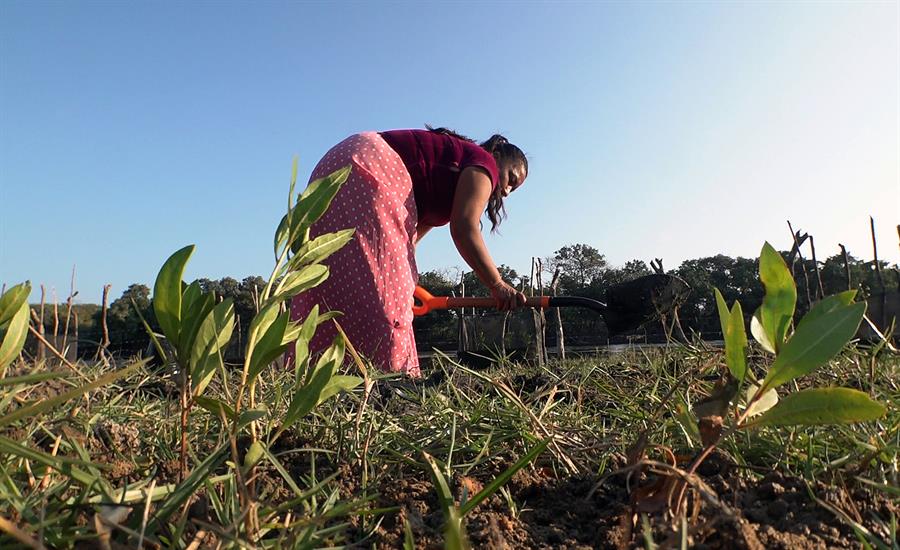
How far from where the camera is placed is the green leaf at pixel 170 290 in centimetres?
59

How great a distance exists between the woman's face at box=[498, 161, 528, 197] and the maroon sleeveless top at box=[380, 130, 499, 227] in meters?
0.51

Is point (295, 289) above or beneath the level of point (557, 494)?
above

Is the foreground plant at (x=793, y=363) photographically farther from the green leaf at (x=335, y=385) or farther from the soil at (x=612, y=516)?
the green leaf at (x=335, y=385)

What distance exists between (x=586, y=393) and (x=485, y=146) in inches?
110

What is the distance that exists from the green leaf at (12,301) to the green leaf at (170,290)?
160mm

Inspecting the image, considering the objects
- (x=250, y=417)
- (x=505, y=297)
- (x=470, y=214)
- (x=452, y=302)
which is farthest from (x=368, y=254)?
(x=250, y=417)

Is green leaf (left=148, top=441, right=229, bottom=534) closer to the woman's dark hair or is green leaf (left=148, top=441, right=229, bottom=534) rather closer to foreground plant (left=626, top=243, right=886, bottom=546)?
foreground plant (left=626, top=243, right=886, bottom=546)

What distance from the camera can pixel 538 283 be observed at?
8047 millimetres

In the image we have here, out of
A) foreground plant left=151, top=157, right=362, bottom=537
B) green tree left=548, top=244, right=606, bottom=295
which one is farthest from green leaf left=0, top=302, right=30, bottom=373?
green tree left=548, top=244, right=606, bottom=295

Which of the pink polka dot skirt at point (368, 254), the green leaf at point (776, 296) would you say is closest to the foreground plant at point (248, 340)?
the green leaf at point (776, 296)

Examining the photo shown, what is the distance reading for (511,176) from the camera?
3863 mm

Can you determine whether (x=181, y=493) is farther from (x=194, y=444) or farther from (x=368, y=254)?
(x=368, y=254)

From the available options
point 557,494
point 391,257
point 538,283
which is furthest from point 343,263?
point 538,283

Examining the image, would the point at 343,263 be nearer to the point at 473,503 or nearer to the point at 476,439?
the point at 476,439
